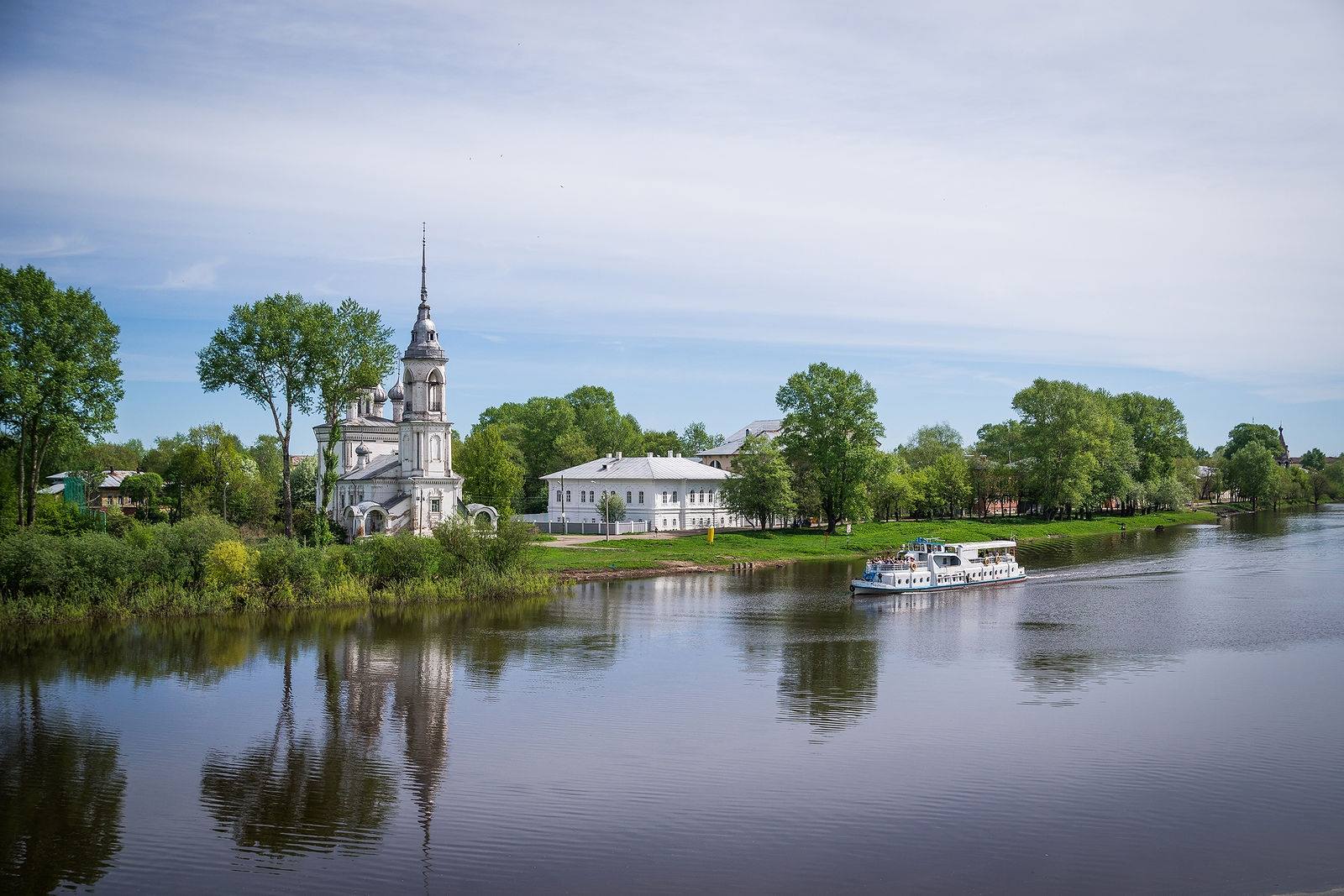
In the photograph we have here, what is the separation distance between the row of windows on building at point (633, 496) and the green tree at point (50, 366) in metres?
39.2

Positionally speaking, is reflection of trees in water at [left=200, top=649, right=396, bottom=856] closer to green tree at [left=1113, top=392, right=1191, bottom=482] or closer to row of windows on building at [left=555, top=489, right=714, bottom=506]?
row of windows on building at [left=555, top=489, right=714, bottom=506]

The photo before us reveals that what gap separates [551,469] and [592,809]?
8244 centimetres

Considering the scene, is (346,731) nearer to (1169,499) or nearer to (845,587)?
(845,587)

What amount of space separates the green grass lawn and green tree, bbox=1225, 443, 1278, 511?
128ft

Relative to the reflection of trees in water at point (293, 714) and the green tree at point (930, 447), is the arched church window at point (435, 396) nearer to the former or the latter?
the reflection of trees in water at point (293, 714)

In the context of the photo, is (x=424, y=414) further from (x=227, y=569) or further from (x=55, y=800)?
(x=55, y=800)

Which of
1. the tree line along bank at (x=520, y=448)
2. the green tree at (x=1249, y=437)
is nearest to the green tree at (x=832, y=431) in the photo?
the tree line along bank at (x=520, y=448)

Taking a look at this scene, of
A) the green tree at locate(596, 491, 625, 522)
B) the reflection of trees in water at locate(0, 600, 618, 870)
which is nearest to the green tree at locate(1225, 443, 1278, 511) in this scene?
the green tree at locate(596, 491, 625, 522)

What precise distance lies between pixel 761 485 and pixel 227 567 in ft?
128

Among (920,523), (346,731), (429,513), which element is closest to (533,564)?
(429,513)

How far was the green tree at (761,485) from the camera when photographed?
7244 centimetres

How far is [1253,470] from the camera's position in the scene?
12412 cm

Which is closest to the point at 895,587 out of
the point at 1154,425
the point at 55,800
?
Result: the point at 55,800

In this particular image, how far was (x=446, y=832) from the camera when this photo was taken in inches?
704
